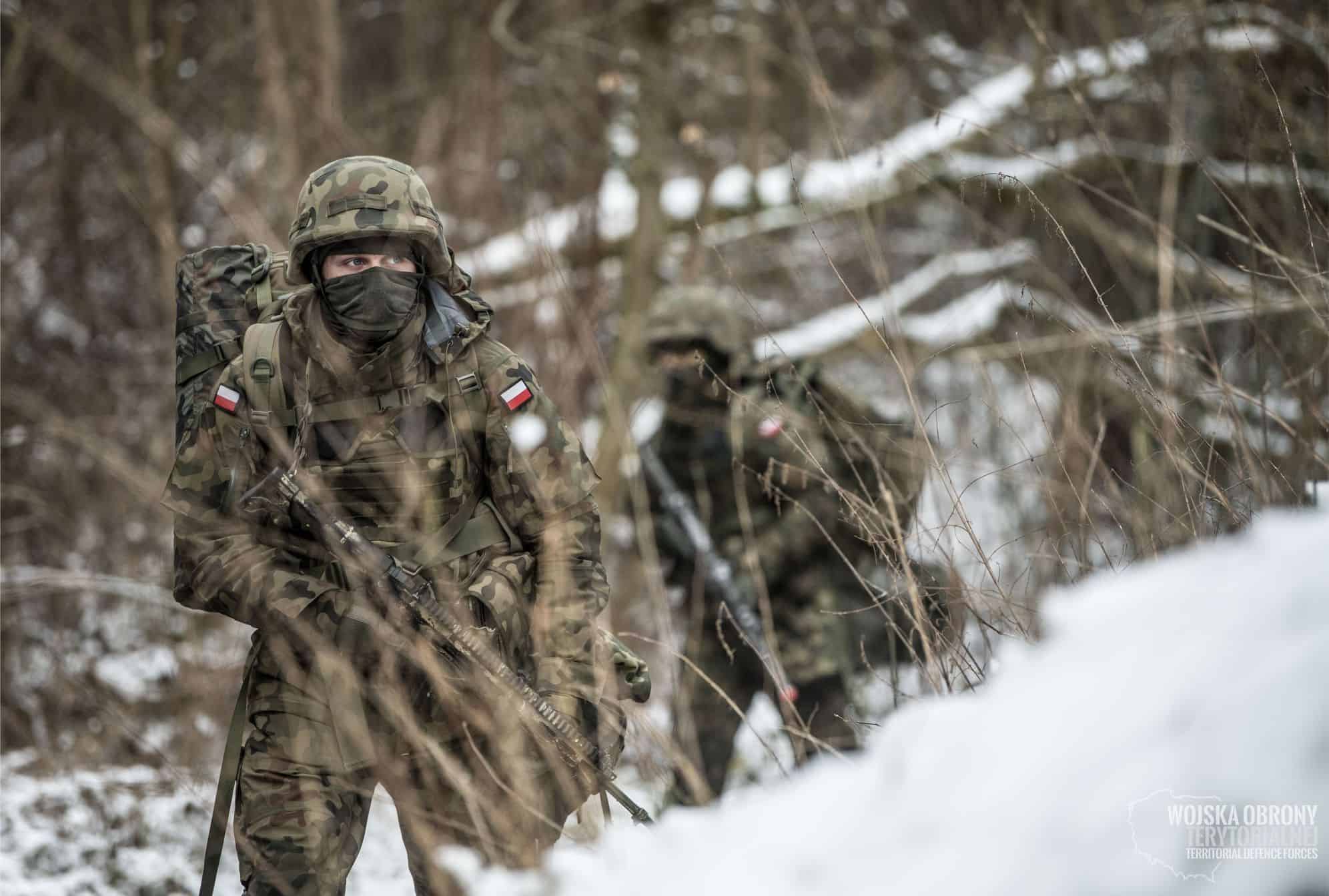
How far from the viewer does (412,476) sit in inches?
87.5

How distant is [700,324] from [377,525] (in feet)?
6.73

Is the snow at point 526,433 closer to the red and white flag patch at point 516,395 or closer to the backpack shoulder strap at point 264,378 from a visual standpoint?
the red and white flag patch at point 516,395

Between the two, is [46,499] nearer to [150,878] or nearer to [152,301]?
[152,301]

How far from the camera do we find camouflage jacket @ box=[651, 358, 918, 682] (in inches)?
149

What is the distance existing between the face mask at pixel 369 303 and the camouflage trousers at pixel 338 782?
62 cm

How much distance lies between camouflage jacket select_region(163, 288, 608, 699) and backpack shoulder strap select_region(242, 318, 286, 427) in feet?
0.05

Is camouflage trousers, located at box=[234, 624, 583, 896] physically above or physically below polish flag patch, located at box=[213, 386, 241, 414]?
below

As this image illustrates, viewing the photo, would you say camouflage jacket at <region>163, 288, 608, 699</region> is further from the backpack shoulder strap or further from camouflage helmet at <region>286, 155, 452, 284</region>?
camouflage helmet at <region>286, 155, 452, 284</region>

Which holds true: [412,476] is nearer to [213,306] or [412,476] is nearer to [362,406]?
[362,406]

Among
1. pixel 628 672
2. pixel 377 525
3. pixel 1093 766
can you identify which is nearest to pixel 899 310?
pixel 628 672

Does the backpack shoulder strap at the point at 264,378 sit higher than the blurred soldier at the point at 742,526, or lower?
higher

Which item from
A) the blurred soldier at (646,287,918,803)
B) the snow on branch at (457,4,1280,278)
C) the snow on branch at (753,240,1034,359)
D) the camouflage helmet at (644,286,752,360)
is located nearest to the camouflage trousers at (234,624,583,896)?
the blurred soldier at (646,287,918,803)

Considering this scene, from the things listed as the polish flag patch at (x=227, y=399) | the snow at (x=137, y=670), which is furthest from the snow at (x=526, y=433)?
the snow at (x=137, y=670)

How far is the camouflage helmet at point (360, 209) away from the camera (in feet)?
7.22
